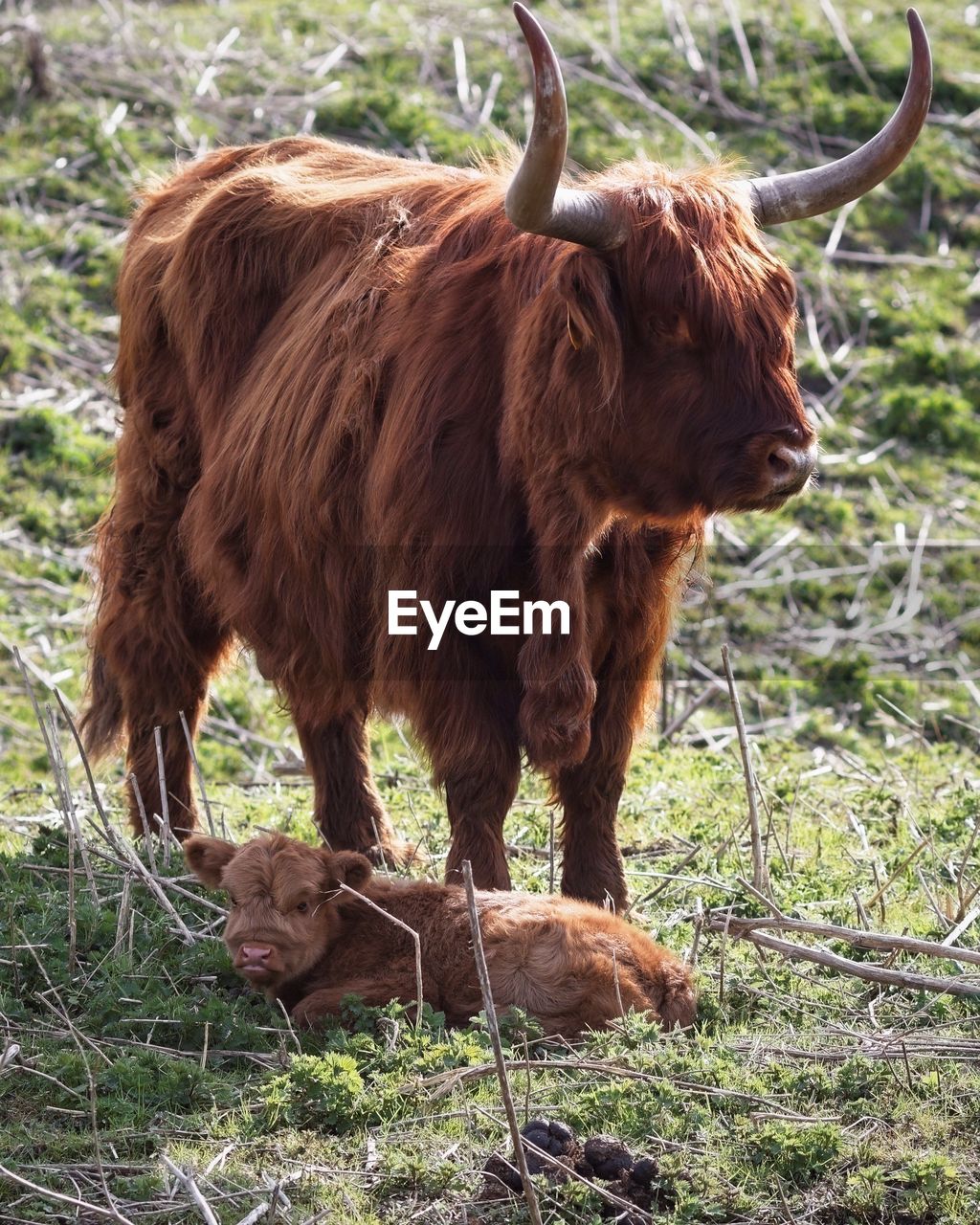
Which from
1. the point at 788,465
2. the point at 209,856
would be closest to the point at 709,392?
the point at 788,465

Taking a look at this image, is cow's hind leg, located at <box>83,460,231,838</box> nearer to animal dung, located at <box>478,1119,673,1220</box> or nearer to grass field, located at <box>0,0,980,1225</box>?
grass field, located at <box>0,0,980,1225</box>

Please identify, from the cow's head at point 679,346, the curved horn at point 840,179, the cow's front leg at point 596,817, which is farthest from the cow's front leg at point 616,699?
the curved horn at point 840,179

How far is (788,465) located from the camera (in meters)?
4.49

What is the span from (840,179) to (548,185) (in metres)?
1.21

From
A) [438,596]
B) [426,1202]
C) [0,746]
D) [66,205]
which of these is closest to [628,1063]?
[426,1202]

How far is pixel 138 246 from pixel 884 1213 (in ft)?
A: 14.4

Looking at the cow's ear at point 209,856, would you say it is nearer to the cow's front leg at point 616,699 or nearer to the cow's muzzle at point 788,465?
the cow's front leg at point 616,699

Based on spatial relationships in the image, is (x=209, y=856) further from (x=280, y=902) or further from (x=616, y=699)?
(x=616, y=699)

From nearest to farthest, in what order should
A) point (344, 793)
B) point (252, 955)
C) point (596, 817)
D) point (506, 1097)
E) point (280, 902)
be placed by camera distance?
point (506, 1097) → point (252, 955) → point (280, 902) → point (596, 817) → point (344, 793)

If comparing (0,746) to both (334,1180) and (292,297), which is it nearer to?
(292,297)

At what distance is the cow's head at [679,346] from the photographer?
453 cm

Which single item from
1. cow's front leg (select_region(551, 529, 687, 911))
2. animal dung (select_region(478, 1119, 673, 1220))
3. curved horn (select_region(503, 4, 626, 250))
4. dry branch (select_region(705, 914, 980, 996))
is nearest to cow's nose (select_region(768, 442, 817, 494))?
cow's front leg (select_region(551, 529, 687, 911))

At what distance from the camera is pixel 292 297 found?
5.81m

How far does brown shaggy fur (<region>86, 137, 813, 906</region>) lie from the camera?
4.61 metres
